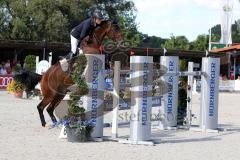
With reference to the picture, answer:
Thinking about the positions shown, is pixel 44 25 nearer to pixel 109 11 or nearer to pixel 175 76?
pixel 109 11

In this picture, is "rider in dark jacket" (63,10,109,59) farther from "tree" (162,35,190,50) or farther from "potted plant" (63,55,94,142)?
"tree" (162,35,190,50)

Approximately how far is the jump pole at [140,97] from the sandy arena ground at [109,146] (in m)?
0.30

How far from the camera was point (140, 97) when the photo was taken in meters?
8.12

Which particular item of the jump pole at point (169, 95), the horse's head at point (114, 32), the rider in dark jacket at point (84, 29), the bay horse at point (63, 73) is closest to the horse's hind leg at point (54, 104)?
the bay horse at point (63, 73)

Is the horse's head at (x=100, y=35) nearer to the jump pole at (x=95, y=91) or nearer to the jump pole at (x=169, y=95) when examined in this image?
the jump pole at (x=95, y=91)

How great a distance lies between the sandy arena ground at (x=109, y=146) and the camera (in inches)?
269

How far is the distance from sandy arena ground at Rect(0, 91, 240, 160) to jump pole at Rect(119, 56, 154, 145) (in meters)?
0.30

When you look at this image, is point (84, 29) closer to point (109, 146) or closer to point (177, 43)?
point (109, 146)

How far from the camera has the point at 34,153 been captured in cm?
684

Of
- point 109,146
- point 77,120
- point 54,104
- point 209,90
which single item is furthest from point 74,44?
point 209,90

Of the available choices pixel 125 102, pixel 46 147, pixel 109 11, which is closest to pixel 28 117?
pixel 125 102

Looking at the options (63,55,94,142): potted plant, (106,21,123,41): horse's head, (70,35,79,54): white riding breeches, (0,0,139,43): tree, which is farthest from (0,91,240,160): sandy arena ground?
(0,0,139,43): tree

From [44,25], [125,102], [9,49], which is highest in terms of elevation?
[44,25]

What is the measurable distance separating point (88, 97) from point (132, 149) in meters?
1.30
